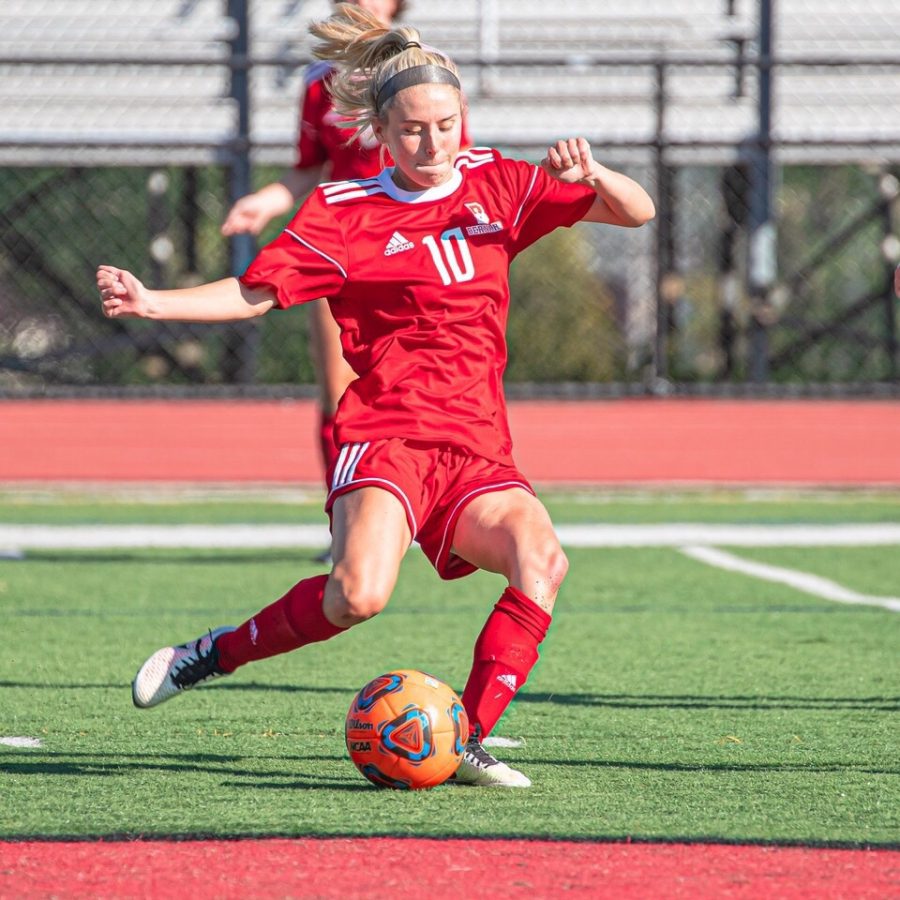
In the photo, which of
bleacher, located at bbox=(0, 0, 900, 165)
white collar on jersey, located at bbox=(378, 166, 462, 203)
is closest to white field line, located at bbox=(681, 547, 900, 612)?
white collar on jersey, located at bbox=(378, 166, 462, 203)

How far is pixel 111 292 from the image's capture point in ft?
12.0

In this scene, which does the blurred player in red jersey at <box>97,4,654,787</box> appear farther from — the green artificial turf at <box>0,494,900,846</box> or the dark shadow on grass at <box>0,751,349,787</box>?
the green artificial turf at <box>0,494,900,846</box>

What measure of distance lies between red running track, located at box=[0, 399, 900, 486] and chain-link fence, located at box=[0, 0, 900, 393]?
259 millimetres

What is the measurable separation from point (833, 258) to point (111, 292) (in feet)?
41.0

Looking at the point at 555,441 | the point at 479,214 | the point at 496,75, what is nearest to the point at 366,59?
the point at 479,214

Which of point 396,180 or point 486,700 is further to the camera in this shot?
point 396,180

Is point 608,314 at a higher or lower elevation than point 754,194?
lower

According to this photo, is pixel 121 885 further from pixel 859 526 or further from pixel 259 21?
pixel 259 21

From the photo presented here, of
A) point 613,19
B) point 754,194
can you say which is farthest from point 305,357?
point 613,19

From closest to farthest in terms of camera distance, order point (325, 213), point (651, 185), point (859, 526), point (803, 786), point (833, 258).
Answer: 1. point (803, 786)
2. point (325, 213)
3. point (859, 526)
4. point (651, 185)
5. point (833, 258)

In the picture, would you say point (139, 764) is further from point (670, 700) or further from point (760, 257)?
point (760, 257)

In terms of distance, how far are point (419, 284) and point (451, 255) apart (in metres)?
0.11

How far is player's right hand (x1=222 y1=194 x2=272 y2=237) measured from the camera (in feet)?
16.2

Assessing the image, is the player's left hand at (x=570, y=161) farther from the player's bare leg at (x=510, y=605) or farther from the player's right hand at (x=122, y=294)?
the player's right hand at (x=122, y=294)
